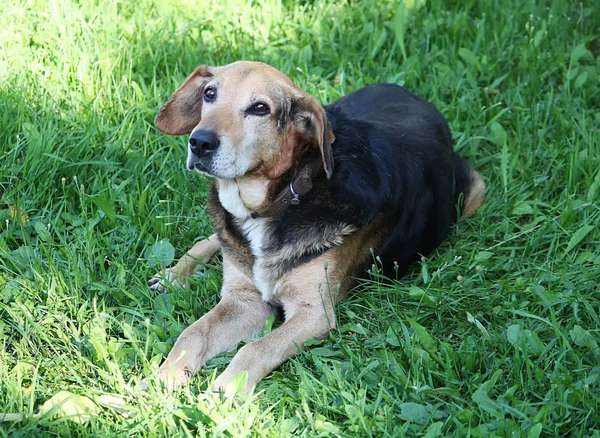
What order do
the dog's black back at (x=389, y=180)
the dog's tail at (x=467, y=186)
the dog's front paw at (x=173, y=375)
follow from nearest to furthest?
the dog's front paw at (x=173, y=375) < the dog's black back at (x=389, y=180) < the dog's tail at (x=467, y=186)

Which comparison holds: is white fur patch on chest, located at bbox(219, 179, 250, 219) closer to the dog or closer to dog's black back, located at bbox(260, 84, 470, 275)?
the dog

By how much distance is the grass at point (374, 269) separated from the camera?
335 cm

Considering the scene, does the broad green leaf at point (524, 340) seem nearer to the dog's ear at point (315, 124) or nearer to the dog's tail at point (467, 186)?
the dog's ear at point (315, 124)

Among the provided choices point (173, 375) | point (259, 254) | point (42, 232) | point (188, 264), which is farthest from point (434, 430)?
point (42, 232)

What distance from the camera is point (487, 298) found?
13.6ft

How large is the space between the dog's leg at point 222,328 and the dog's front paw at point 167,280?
28 centimetres

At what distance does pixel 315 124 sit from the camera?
3.99 m

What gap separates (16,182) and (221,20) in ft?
7.68

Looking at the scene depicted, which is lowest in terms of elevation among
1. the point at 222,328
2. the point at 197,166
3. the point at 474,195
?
the point at 474,195

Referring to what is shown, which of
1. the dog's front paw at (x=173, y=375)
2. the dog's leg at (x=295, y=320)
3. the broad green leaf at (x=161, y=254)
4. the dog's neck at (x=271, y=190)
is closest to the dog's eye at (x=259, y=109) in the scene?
the dog's neck at (x=271, y=190)

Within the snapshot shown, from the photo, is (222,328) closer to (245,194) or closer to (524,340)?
(245,194)

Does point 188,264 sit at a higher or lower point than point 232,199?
lower

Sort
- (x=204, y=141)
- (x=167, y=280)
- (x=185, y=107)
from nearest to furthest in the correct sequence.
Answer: (x=204, y=141) < (x=167, y=280) < (x=185, y=107)

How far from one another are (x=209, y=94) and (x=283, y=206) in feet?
2.29
